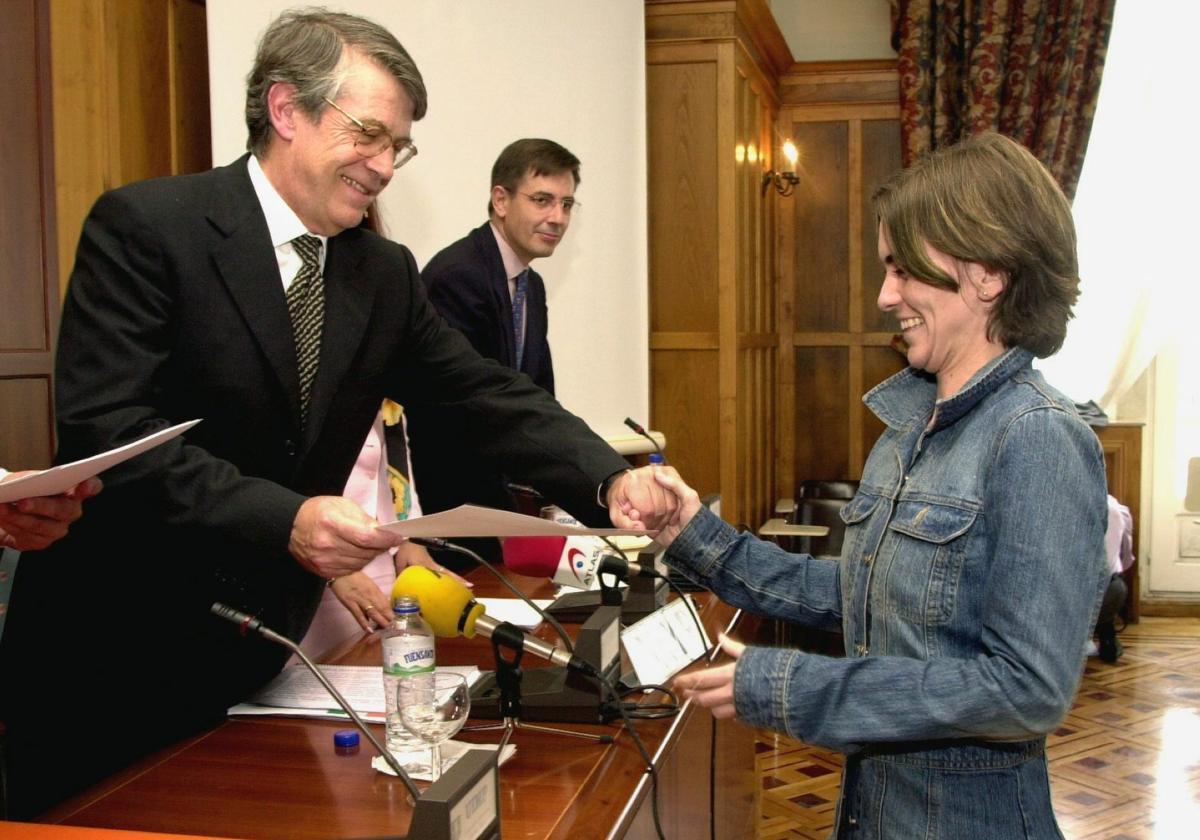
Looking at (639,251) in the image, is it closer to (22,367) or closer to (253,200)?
(22,367)

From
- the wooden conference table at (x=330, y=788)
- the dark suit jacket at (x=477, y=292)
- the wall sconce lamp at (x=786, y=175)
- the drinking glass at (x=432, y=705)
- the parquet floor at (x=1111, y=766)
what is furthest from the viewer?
the wall sconce lamp at (x=786, y=175)

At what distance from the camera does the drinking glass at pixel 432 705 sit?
4.89 feet

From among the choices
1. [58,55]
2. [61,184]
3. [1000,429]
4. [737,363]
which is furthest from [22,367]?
[737,363]

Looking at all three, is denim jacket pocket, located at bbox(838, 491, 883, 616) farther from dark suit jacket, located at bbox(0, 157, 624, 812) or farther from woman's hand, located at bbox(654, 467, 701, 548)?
dark suit jacket, located at bbox(0, 157, 624, 812)

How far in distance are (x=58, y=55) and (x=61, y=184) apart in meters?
0.29

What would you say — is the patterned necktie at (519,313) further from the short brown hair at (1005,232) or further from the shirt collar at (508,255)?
the short brown hair at (1005,232)

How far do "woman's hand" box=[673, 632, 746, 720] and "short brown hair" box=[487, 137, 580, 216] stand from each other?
94.3 inches

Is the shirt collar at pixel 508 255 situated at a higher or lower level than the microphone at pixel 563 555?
higher

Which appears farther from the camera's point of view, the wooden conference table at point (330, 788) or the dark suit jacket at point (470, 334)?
the dark suit jacket at point (470, 334)

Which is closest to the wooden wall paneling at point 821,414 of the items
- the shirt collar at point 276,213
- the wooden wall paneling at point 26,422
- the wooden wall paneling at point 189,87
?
the wooden wall paneling at point 189,87

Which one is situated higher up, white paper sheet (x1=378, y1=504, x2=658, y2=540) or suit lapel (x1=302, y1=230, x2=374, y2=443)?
suit lapel (x1=302, y1=230, x2=374, y2=443)

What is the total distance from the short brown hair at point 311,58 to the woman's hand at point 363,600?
0.79 meters

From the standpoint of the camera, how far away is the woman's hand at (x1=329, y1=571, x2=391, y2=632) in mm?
2240

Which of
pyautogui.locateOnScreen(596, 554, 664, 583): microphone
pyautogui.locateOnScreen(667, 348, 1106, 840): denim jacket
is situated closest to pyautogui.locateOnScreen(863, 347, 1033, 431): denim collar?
pyautogui.locateOnScreen(667, 348, 1106, 840): denim jacket
